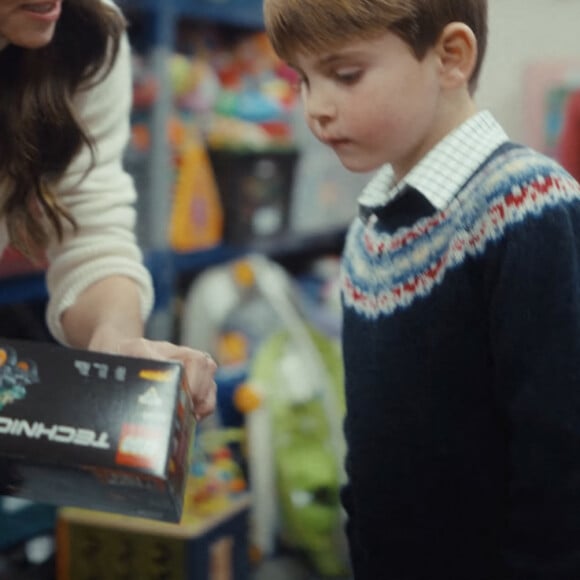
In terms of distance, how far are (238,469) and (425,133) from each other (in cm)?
117

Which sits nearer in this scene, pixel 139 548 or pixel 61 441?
pixel 61 441

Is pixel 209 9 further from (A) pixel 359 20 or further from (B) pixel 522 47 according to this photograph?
(A) pixel 359 20

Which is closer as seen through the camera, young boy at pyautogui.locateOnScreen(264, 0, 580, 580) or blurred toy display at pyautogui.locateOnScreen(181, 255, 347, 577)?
young boy at pyautogui.locateOnScreen(264, 0, 580, 580)

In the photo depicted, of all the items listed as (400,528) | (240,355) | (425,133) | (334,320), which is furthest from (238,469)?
(425,133)

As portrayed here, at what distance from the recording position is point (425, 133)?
2.26 feet

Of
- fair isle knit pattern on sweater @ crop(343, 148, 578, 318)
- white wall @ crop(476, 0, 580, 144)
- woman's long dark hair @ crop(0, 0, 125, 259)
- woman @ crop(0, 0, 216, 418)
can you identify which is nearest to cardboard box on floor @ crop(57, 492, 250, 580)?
woman @ crop(0, 0, 216, 418)

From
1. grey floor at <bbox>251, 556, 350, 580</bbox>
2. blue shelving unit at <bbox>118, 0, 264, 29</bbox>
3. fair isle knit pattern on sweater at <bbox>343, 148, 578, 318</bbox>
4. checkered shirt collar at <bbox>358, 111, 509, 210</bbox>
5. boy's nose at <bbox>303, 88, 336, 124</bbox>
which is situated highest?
blue shelving unit at <bbox>118, 0, 264, 29</bbox>

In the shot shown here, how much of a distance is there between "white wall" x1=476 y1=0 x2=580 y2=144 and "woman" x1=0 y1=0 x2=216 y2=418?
1513 mm

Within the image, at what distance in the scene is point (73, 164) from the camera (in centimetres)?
87

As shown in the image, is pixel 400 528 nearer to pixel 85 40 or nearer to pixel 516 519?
pixel 516 519

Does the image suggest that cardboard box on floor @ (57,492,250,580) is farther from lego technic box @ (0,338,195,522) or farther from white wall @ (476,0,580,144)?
white wall @ (476,0,580,144)

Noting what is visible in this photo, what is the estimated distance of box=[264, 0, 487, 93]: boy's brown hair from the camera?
2.05 feet

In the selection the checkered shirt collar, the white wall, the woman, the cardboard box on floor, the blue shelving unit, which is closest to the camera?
the checkered shirt collar

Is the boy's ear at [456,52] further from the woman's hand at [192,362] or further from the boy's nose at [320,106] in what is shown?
the woman's hand at [192,362]
